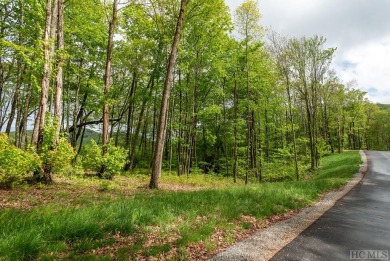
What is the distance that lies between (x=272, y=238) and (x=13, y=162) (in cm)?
909

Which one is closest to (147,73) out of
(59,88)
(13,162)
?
(59,88)

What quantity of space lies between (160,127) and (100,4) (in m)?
10.6

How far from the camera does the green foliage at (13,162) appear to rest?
8609 millimetres

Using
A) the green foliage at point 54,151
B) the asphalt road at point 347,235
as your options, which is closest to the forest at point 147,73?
the green foliage at point 54,151

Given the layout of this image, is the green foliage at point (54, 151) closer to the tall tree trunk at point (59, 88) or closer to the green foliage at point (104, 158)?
the tall tree trunk at point (59, 88)

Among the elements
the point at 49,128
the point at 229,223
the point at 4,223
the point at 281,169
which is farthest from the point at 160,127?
the point at 281,169

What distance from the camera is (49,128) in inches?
399

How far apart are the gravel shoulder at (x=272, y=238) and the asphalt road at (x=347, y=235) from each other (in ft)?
0.62

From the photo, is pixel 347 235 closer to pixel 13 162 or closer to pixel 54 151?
pixel 54 151

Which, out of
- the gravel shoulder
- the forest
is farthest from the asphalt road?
the forest

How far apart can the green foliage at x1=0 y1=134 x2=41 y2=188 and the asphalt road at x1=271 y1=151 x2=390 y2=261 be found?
9109 mm

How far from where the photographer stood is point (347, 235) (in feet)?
21.0

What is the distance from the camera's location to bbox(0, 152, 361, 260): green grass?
14.0ft

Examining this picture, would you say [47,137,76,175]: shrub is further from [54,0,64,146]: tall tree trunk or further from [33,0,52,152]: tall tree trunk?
[33,0,52,152]: tall tree trunk
